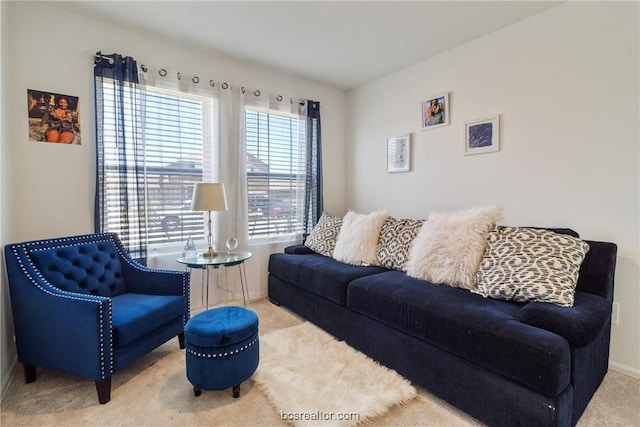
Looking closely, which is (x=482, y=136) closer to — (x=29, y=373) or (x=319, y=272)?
(x=319, y=272)

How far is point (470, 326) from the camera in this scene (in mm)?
1563

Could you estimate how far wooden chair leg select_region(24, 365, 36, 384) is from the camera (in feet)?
6.00

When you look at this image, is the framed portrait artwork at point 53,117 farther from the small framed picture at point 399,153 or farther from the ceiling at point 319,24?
the small framed picture at point 399,153

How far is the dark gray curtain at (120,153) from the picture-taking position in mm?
2434

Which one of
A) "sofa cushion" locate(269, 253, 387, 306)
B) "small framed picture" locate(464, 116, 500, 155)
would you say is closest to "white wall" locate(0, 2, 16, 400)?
"sofa cushion" locate(269, 253, 387, 306)

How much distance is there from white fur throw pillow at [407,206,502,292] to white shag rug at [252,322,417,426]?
715 mm

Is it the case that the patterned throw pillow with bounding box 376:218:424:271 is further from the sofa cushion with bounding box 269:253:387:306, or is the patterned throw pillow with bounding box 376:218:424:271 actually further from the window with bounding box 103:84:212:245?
the window with bounding box 103:84:212:245

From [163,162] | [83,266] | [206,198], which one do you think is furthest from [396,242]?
[83,266]

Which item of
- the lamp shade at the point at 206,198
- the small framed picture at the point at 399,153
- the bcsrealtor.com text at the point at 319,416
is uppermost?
the small framed picture at the point at 399,153

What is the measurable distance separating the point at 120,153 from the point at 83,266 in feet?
3.09

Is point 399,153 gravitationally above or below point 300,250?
above

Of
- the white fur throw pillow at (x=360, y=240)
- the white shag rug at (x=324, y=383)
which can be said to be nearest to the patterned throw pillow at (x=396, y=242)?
the white fur throw pillow at (x=360, y=240)

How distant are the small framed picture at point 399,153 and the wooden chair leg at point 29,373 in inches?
130

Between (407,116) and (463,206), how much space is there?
3.73 ft
